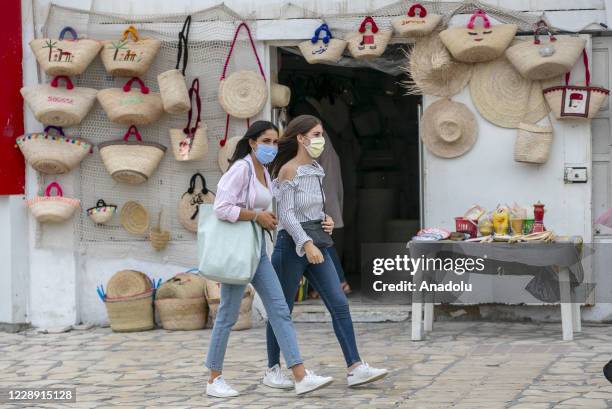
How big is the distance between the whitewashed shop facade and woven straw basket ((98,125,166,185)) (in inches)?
29.9

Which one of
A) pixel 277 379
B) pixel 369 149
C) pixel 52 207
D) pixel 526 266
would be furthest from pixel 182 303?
pixel 369 149

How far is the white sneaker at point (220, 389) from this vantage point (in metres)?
7.04

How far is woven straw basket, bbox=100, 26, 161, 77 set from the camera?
982 centimetres

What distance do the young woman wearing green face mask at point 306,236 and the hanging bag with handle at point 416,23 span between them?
267 centimetres

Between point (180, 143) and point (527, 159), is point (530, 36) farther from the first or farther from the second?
point (180, 143)

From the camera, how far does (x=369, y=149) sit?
13430mm

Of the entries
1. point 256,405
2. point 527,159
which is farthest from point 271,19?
point 256,405

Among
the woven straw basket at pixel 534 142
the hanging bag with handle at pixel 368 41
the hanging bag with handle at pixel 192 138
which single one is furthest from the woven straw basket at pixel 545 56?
the hanging bag with handle at pixel 192 138

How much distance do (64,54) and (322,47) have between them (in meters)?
2.22

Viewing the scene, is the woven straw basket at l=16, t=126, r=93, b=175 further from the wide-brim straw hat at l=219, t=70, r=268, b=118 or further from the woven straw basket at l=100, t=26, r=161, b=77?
the wide-brim straw hat at l=219, t=70, r=268, b=118

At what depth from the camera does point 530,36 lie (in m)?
9.61

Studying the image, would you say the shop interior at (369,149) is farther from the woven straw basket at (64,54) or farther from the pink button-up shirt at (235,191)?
the pink button-up shirt at (235,191)

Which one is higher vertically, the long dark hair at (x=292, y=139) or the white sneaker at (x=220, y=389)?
the long dark hair at (x=292, y=139)

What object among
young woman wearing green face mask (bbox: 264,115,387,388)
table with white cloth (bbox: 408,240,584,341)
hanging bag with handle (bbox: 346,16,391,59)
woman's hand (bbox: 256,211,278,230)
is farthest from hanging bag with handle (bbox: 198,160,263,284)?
hanging bag with handle (bbox: 346,16,391,59)
